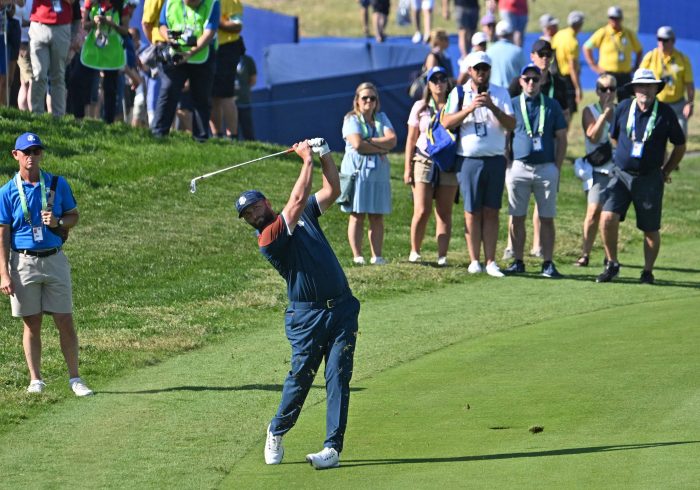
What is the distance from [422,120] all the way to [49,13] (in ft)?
18.0

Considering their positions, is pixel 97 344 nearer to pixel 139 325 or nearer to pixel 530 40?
pixel 139 325

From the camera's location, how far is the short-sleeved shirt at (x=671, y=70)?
71.1ft

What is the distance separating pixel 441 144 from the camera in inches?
584

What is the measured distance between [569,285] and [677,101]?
25.9 feet

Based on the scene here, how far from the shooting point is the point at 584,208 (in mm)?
20078

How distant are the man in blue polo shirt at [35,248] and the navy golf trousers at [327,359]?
97.6 inches

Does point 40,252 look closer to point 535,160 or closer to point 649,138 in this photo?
point 535,160

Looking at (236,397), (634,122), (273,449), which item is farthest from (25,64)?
(273,449)

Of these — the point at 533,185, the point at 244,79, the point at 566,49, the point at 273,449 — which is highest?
the point at 566,49

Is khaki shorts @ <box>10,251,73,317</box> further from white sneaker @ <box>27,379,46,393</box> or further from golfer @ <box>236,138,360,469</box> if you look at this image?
golfer @ <box>236,138,360,469</box>

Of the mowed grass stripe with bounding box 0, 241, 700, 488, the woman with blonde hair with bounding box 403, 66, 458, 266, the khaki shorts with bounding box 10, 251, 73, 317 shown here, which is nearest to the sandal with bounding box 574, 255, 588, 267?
the mowed grass stripe with bounding box 0, 241, 700, 488

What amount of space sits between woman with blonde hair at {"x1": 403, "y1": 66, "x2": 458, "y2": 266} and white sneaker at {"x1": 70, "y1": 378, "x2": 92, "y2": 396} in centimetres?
572

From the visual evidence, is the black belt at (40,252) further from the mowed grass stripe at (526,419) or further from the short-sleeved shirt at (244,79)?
the short-sleeved shirt at (244,79)

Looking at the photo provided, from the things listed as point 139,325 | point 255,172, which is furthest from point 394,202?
point 139,325
